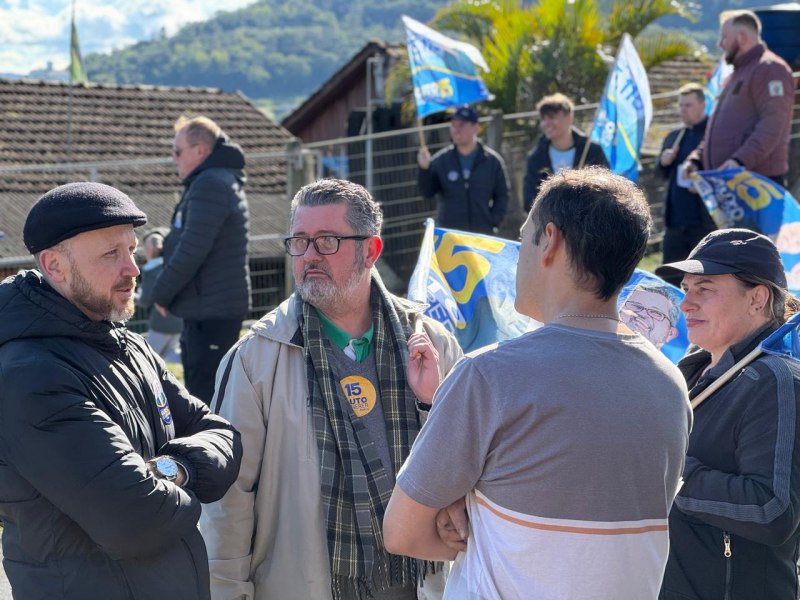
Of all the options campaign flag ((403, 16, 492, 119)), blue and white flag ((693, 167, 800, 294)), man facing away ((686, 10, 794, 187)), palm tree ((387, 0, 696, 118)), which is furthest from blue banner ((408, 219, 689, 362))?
palm tree ((387, 0, 696, 118))

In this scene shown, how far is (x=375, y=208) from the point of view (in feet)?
11.1

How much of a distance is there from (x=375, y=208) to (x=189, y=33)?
97414mm

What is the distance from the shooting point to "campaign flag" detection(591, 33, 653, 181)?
7645 millimetres

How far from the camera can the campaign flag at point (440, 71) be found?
29.7ft

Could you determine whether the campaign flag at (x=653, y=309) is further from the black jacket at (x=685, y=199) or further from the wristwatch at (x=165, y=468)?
the black jacket at (x=685, y=199)

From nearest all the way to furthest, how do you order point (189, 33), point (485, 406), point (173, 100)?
point (485, 406), point (173, 100), point (189, 33)

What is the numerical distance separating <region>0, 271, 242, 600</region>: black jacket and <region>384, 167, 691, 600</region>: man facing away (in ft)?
2.35

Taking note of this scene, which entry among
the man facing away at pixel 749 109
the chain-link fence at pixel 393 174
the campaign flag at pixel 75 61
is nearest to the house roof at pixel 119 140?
the campaign flag at pixel 75 61

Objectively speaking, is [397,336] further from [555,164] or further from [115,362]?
[555,164]

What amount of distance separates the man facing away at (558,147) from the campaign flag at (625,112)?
25 cm

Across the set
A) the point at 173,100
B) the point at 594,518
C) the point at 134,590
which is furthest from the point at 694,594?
the point at 173,100

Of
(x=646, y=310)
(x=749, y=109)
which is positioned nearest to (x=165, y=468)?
(x=646, y=310)

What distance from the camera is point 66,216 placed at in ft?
8.71

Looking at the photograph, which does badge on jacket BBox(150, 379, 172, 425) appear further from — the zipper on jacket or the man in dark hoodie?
the man in dark hoodie
